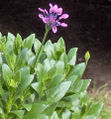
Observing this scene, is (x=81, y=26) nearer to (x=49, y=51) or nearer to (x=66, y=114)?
(x=49, y=51)

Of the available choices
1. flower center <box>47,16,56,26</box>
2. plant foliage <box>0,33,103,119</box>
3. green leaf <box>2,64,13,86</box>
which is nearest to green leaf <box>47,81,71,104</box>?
plant foliage <box>0,33,103,119</box>

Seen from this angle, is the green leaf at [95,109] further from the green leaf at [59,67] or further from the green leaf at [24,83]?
the green leaf at [24,83]

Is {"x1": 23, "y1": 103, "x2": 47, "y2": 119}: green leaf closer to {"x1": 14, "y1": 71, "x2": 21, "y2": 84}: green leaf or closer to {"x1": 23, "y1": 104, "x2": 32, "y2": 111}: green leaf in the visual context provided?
{"x1": 23, "y1": 104, "x2": 32, "y2": 111}: green leaf

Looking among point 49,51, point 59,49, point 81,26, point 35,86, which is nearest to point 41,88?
point 35,86

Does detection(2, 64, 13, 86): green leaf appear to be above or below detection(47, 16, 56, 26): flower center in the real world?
below

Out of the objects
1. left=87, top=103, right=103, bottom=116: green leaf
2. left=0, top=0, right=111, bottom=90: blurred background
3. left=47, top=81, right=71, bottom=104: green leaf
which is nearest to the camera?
left=47, top=81, right=71, bottom=104: green leaf

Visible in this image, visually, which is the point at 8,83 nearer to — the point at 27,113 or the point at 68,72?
the point at 27,113
